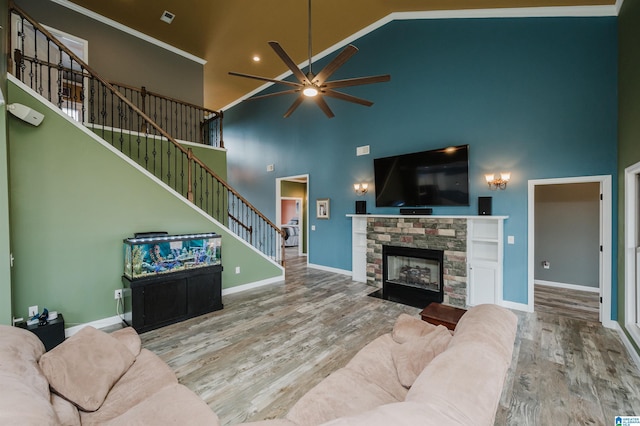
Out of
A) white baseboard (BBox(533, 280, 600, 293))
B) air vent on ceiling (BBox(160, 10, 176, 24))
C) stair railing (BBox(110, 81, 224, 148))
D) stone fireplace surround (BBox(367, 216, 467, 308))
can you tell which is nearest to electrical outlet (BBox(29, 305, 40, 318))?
stair railing (BBox(110, 81, 224, 148))

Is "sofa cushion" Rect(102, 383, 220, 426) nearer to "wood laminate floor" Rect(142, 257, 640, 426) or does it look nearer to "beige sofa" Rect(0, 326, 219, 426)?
"beige sofa" Rect(0, 326, 219, 426)

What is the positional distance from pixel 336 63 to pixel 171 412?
129 inches

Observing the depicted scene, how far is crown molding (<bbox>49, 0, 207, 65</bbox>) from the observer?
17.0 feet

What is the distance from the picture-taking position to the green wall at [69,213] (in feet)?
10.1

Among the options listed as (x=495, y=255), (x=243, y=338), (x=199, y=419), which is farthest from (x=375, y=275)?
(x=199, y=419)

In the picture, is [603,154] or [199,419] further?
[603,154]

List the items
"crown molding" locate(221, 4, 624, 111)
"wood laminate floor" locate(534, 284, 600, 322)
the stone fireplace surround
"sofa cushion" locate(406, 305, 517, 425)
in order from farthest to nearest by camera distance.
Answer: the stone fireplace surround < "wood laminate floor" locate(534, 284, 600, 322) < "crown molding" locate(221, 4, 624, 111) < "sofa cushion" locate(406, 305, 517, 425)

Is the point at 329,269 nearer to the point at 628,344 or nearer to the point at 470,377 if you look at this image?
the point at 628,344

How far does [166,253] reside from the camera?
3.69 m

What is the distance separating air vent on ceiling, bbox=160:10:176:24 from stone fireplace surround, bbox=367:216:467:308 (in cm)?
566

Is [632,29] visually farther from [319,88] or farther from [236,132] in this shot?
[236,132]

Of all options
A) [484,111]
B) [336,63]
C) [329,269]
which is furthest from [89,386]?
[484,111]

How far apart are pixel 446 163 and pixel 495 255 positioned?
1731 millimetres

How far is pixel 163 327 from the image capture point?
3.59 meters
